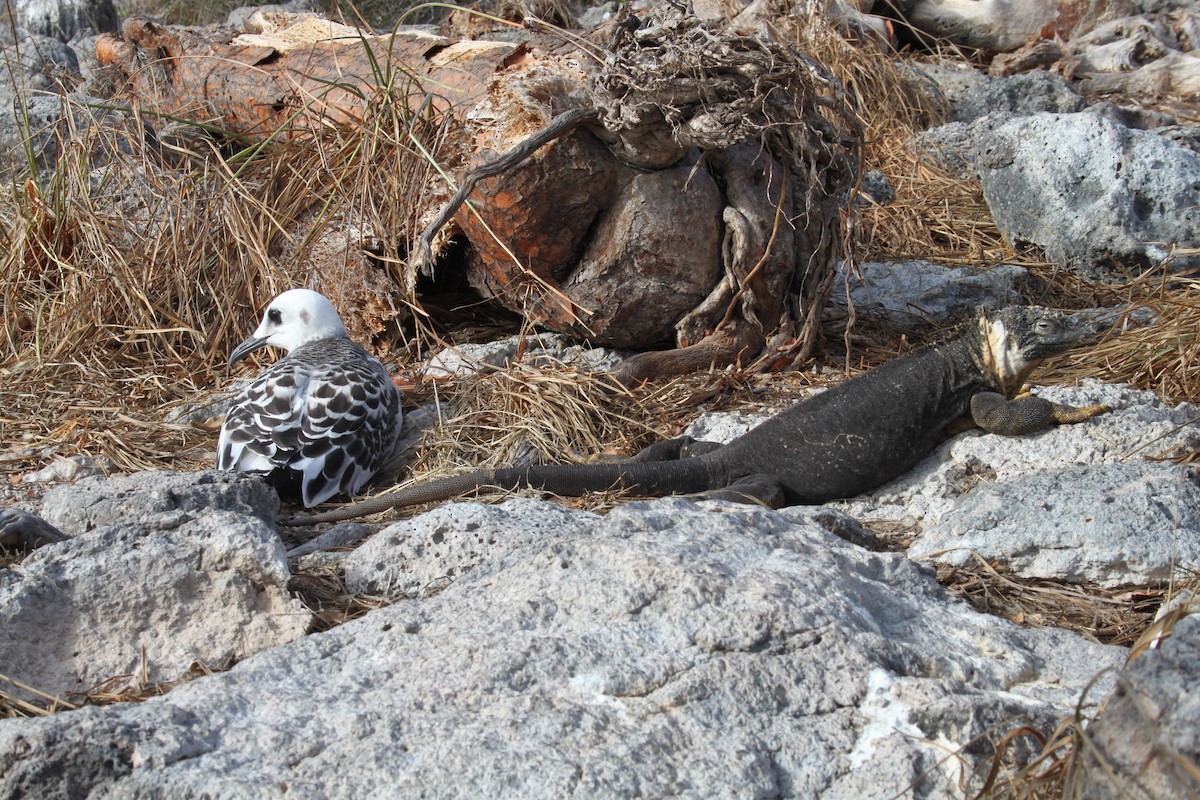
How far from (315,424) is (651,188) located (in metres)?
1.83

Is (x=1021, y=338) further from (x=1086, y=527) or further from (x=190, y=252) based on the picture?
(x=190, y=252)

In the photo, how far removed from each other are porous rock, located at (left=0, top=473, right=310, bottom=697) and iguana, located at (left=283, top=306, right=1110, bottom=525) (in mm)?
1034

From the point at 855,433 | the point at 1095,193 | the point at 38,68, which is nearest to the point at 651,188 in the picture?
the point at 855,433

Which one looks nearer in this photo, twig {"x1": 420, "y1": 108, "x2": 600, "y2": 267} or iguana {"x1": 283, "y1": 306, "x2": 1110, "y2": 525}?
iguana {"x1": 283, "y1": 306, "x2": 1110, "y2": 525}

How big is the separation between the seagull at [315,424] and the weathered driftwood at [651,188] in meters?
0.89

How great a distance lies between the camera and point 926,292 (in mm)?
5969

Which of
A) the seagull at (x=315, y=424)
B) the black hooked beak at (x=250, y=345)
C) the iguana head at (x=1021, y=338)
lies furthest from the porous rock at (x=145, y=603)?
the iguana head at (x=1021, y=338)

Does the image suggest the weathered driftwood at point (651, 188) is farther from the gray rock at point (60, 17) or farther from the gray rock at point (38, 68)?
the gray rock at point (60, 17)

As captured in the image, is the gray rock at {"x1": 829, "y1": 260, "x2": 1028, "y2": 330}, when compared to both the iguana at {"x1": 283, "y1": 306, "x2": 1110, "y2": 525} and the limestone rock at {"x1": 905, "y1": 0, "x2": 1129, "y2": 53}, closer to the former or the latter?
the iguana at {"x1": 283, "y1": 306, "x2": 1110, "y2": 525}

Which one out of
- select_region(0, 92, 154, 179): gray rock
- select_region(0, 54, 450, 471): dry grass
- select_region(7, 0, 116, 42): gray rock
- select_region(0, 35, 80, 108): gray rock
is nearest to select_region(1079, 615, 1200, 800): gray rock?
select_region(0, 54, 450, 471): dry grass

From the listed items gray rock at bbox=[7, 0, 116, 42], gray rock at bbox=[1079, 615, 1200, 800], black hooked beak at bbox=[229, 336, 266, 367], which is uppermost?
gray rock at bbox=[7, 0, 116, 42]

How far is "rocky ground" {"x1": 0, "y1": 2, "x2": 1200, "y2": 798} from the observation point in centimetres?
191

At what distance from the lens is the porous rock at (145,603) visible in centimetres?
264

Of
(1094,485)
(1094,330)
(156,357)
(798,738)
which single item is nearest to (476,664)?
(798,738)
